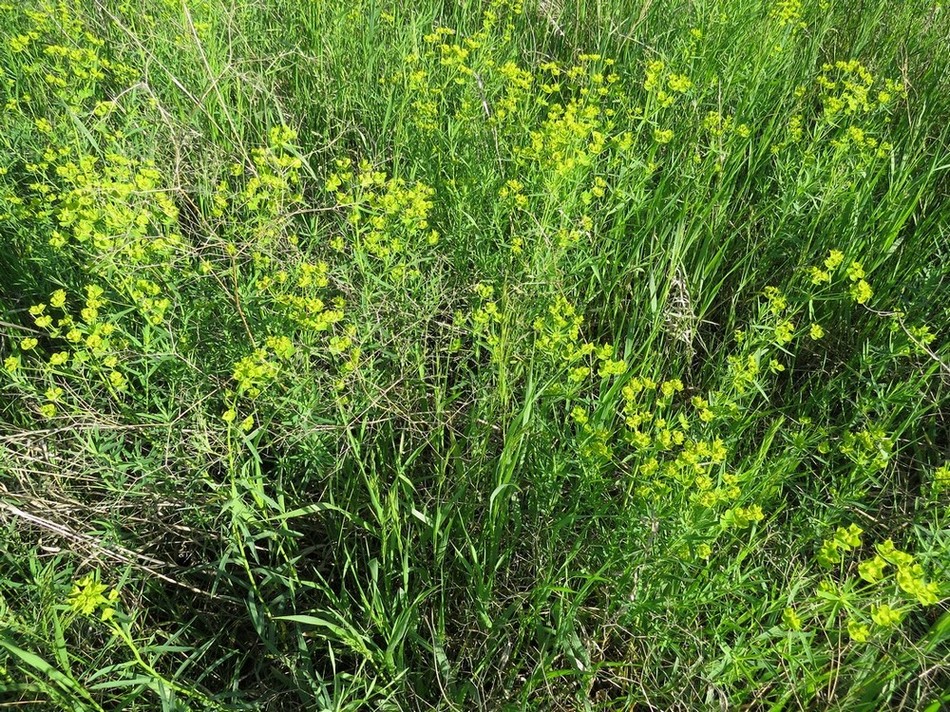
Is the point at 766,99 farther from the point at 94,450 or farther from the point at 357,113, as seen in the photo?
the point at 94,450

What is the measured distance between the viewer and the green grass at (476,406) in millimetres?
1586

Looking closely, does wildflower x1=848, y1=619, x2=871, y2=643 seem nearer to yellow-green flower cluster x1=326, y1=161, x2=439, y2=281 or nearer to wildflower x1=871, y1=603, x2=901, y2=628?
wildflower x1=871, y1=603, x2=901, y2=628

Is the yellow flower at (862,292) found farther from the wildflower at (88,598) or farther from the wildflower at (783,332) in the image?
the wildflower at (88,598)

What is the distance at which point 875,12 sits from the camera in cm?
336

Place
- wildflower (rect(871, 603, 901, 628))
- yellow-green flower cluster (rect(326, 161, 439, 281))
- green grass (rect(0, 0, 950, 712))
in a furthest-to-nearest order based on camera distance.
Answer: yellow-green flower cluster (rect(326, 161, 439, 281)) < green grass (rect(0, 0, 950, 712)) < wildflower (rect(871, 603, 901, 628))

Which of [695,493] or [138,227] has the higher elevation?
[138,227]

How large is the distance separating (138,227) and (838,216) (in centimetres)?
229

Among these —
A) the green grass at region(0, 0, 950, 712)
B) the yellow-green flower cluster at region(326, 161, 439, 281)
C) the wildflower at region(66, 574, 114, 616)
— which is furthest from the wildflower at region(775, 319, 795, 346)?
the wildflower at region(66, 574, 114, 616)

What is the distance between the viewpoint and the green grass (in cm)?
159

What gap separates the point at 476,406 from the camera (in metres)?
1.90

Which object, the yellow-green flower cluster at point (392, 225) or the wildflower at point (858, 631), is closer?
the wildflower at point (858, 631)

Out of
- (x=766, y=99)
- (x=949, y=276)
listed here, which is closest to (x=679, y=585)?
(x=949, y=276)

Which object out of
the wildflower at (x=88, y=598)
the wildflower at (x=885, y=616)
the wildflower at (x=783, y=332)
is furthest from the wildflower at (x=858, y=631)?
the wildflower at (x=88, y=598)

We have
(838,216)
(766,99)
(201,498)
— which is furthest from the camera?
(766,99)
